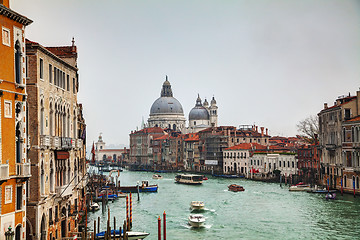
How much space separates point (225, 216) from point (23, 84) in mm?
17874

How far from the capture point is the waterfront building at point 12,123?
1135cm

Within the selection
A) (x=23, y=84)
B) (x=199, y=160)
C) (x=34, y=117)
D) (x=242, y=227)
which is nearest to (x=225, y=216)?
(x=242, y=227)

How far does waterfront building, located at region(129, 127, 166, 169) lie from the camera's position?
102238mm

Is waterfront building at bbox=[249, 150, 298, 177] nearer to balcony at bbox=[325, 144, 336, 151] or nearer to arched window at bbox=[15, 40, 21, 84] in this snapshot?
balcony at bbox=[325, 144, 336, 151]

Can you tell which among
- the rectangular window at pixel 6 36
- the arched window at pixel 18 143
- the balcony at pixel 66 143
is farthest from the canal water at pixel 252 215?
the rectangular window at pixel 6 36

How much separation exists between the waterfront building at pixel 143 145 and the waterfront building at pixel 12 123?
3380 inches

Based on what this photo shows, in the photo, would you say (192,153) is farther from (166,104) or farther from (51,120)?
(51,120)

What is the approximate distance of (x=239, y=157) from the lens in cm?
6275

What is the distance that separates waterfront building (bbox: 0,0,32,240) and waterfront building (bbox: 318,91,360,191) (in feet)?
84.7

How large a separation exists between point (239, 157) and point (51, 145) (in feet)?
160

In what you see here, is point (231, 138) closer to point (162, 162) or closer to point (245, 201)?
point (162, 162)

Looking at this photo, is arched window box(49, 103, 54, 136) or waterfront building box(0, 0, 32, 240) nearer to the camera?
waterfront building box(0, 0, 32, 240)

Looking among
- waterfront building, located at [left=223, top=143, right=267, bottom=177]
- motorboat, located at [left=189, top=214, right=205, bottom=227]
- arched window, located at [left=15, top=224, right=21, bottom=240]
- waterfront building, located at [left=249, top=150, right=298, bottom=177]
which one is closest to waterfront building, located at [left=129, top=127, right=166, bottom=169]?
waterfront building, located at [left=223, top=143, right=267, bottom=177]

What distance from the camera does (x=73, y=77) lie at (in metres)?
18.9
